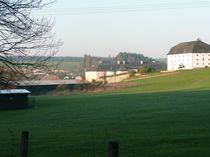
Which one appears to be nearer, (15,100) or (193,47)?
(15,100)

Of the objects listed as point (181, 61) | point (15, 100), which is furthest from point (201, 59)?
point (15, 100)

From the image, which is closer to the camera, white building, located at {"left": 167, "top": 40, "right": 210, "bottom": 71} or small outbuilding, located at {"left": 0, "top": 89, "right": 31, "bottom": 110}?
small outbuilding, located at {"left": 0, "top": 89, "right": 31, "bottom": 110}

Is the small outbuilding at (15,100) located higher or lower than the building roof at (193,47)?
lower

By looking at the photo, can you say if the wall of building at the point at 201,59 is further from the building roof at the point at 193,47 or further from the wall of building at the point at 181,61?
the wall of building at the point at 181,61

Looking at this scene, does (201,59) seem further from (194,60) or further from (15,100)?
(15,100)

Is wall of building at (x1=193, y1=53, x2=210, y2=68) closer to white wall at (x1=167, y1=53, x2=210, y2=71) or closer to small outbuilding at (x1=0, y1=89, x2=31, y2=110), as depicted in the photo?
white wall at (x1=167, y1=53, x2=210, y2=71)

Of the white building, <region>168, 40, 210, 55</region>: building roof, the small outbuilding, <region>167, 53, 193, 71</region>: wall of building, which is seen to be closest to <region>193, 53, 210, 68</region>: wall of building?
the white building

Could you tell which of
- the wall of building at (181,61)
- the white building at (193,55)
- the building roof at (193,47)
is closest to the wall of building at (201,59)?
the white building at (193,55)

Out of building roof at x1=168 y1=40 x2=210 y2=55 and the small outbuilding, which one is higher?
building roof at x1=168 y1=40 x2=210 y2=55

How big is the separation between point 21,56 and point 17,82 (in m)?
0.79

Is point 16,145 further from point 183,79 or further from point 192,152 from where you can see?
point 183,79

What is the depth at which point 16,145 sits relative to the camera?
2039 centimetres

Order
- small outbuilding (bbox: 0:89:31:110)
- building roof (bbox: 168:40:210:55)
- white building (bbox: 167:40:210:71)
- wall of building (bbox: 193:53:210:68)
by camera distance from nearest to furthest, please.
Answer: small outbuilding (bbox: 0:89:31:110) < white building (bbox: 167:40:210:71) < wall of building (bbox: 193:53:210:68) < building roof (bbox: 168:40:210:55)

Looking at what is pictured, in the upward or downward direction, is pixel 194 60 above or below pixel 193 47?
below
